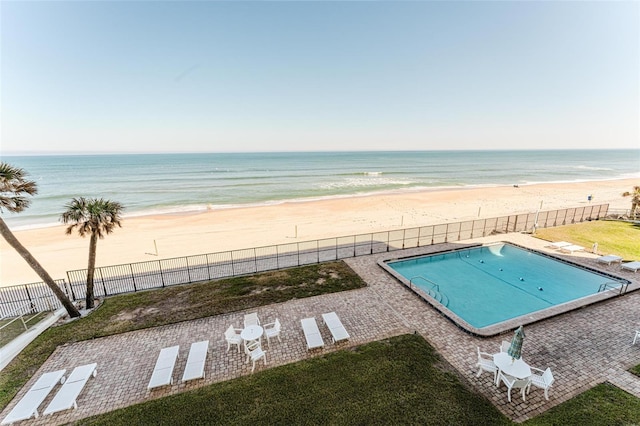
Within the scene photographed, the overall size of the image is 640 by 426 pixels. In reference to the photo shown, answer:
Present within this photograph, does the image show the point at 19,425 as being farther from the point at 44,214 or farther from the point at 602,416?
the point at 44,214

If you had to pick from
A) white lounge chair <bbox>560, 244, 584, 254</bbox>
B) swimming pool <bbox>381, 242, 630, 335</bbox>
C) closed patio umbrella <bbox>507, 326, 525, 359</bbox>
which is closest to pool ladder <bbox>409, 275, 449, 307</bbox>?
swimming pool <bbox>381, 242, 630, 335</bbox>

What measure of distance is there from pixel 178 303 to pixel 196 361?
16.3ft

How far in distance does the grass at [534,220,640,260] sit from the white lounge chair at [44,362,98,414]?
26.4 metres

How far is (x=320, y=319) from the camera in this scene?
35.7ft

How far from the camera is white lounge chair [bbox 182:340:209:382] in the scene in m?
7.79

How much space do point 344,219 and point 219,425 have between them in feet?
78.6

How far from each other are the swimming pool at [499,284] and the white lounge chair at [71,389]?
1233 cm

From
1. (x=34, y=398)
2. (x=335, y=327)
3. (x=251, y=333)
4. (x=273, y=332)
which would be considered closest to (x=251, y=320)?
(x=251, y=333)

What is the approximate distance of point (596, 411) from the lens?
658cm

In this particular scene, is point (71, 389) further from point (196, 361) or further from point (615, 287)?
point (615, 287)

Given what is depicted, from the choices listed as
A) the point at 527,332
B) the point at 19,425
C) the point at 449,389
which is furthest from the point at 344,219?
the point at 19,425

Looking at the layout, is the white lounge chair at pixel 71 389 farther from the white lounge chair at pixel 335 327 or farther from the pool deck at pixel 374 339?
the white lounge chair at pixel 335 327

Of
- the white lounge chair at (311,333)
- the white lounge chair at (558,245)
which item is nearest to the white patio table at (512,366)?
the white lounge chair at (311,333)

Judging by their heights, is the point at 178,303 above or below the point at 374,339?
below
